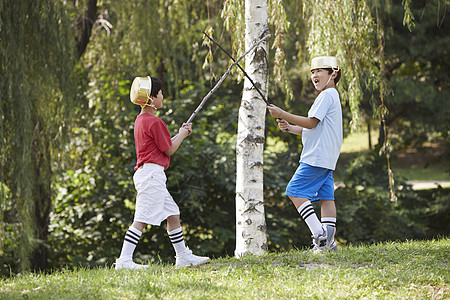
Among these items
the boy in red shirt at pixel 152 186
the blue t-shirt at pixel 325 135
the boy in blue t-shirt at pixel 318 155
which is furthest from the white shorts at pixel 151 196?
the blue t-shirt at pixel 325 135

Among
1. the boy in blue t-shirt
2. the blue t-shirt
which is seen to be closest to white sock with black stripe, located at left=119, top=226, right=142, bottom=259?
the boy in blue t-shirt

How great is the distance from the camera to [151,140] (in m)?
4.29

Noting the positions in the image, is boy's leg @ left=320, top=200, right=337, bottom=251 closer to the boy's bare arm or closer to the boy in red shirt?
the boy's bare arm

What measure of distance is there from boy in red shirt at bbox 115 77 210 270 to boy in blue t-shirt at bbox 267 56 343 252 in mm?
913

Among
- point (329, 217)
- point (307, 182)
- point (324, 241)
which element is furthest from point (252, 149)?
point (324, 241)

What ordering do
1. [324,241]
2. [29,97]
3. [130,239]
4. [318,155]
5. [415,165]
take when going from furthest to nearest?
[415,165]
[29,97]
[324,241]
[318,155]
[130,239]

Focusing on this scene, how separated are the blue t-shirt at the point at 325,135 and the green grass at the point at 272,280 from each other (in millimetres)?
784

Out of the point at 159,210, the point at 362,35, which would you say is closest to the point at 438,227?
the point at 362,35

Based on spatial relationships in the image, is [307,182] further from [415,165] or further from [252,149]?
[415,165]

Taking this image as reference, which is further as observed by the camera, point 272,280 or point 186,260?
point 186,260

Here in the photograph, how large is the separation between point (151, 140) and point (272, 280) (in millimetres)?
1475

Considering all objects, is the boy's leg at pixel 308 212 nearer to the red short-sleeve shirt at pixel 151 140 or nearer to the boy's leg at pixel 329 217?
the boy's leg at pixel 329 217

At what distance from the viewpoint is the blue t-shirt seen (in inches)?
174

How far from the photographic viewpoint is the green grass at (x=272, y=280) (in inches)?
132
